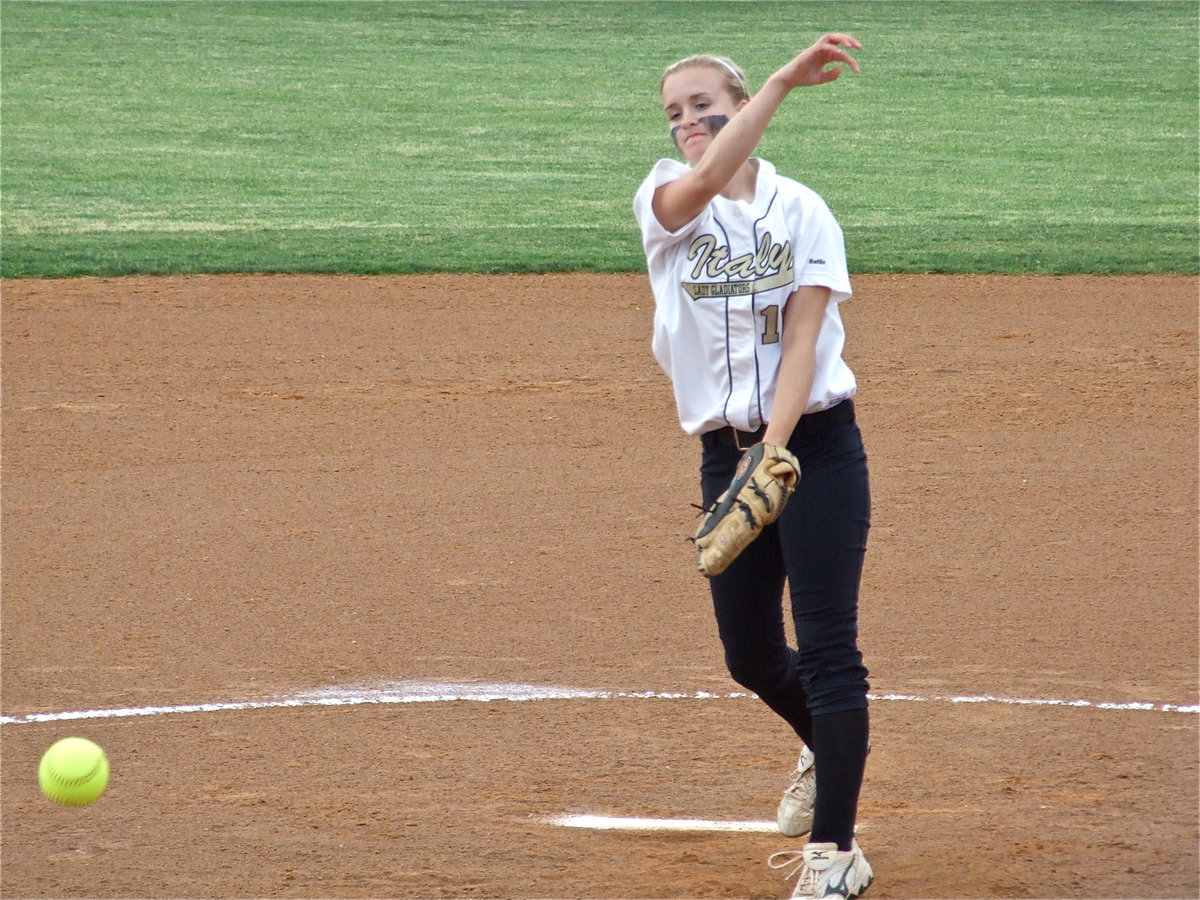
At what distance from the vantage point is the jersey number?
341 centimetres

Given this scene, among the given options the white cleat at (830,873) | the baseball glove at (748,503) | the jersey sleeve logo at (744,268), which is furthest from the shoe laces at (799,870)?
the jersey sleeve logo at (744,268)

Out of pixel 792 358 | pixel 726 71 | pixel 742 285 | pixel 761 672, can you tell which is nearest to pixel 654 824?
pixel 761 672

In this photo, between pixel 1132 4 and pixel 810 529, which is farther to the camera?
pixel 1132 4

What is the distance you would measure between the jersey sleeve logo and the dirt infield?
1502 millimetres

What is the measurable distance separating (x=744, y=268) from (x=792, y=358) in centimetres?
24

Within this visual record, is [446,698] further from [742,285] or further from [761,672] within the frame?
[742,285]

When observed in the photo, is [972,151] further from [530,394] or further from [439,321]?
[530,394]

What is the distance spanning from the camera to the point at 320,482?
24.0 feet

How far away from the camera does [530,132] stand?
878 inches

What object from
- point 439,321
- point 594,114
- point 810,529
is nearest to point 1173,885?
point 810,529

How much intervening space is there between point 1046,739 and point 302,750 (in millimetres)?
2306

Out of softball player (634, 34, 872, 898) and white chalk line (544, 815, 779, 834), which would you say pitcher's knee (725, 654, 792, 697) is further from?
white chalk line (544, 815, 779, 834)

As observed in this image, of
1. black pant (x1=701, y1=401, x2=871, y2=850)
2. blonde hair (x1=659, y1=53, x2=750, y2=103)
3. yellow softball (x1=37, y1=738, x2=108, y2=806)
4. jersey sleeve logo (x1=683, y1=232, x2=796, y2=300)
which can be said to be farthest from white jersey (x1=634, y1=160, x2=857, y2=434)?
yellow softball (x1=37, y1=738, x2=108, y2=806)

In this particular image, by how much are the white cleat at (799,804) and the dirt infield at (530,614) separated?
85 millimetres
